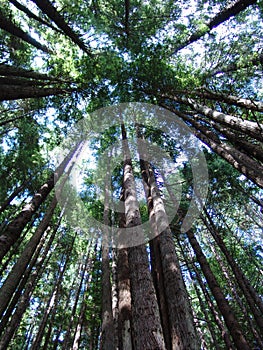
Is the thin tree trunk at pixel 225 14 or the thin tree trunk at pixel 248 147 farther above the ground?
the thin tree trunk at pixel 225 14

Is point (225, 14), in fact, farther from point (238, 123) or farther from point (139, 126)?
point (238, 123)

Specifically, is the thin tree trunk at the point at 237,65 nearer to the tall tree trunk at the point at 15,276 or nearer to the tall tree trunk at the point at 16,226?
the tall tree trunk at the point at 16,226

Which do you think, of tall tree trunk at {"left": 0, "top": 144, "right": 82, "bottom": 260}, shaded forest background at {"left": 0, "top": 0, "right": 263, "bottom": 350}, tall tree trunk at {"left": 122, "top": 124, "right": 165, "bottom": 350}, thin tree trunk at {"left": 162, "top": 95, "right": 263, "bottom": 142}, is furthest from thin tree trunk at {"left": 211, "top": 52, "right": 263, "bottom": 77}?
tall tree trunk at {"left": 0, "top": 144, "right": 82, "bottom": 260}

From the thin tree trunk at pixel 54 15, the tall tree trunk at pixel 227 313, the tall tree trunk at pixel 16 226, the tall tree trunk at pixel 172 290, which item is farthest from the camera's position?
the thin tree trunk at pixel 54 15

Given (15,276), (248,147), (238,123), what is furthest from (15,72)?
(248,147)

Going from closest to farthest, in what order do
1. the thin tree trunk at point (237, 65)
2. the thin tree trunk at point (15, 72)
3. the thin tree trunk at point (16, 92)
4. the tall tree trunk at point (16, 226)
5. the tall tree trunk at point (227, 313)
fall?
the tall tree trunk at point (16, 226) → the thin tree trunk at point (16, 92) → the tall tree trunk at point (227, 313) → the thin tree trunk at point (15, 72) → the thin tree trunk at point (237, 65)

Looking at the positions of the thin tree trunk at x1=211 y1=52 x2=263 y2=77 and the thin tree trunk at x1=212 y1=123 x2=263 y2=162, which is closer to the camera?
the thin tree trunk at x1=212 y1=123 x2=263 y2=162

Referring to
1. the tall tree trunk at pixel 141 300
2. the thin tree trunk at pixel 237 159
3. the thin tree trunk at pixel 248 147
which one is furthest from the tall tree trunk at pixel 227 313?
the thin tree trunk at pixel 248 147

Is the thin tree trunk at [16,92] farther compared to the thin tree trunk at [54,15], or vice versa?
the thin tree trunk at [54,15]

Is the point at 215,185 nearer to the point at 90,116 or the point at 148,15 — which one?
the point at 90,116

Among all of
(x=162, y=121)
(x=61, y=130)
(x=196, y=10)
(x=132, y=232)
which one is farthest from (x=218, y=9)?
(x=132, y=232)

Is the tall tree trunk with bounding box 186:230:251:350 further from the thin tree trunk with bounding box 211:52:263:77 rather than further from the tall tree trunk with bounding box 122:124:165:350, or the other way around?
the thin tree trunk with bounding box 211:52:263:77

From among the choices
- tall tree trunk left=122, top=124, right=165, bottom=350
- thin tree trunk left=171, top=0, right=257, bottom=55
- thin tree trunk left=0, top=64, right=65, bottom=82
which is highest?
thin tree trunk left=171, top=0, right=257, bottom=55

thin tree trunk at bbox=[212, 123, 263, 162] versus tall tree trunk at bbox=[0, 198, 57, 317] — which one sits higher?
thin tree trunk at bbox=[212, 123, 263, 162]
